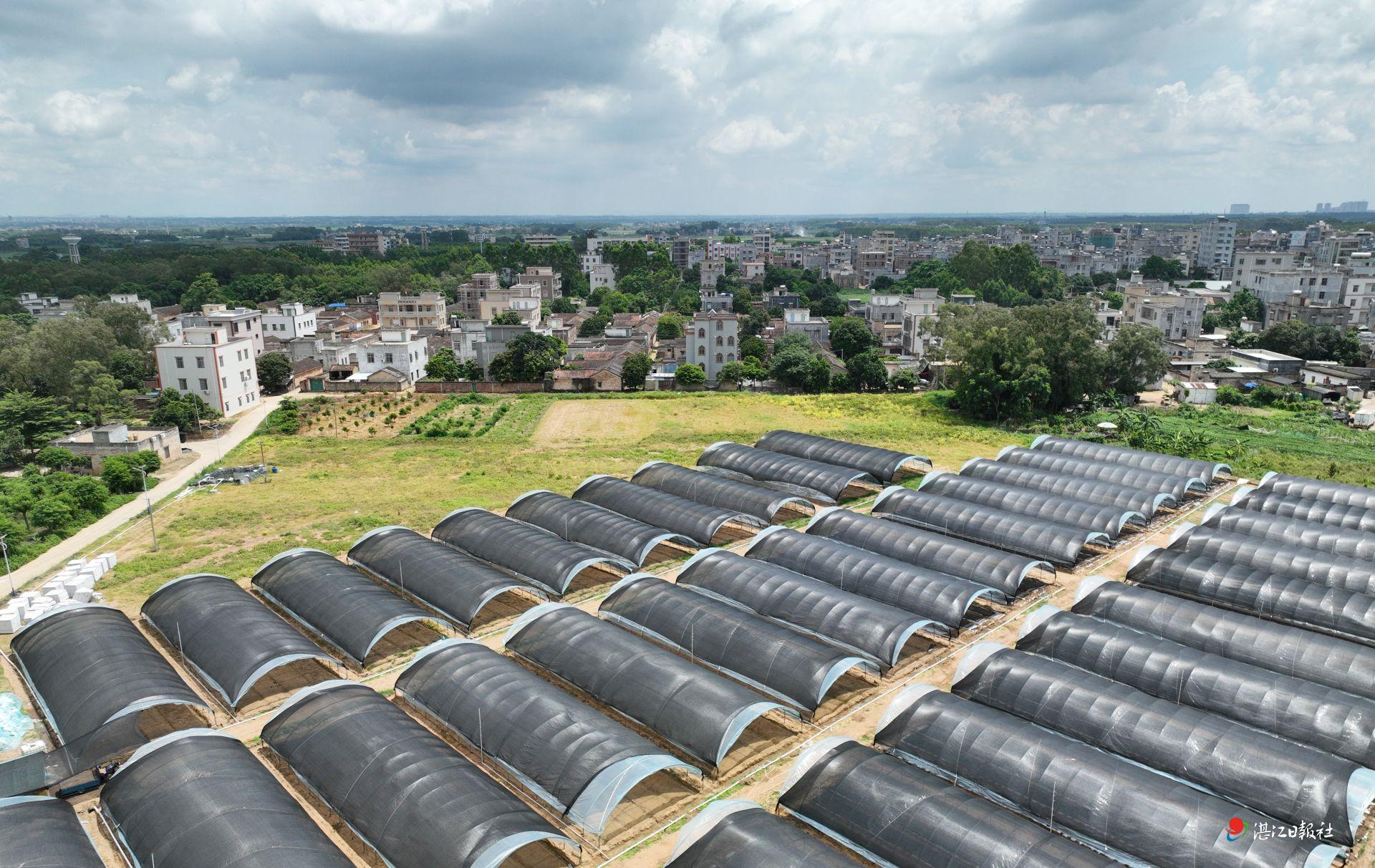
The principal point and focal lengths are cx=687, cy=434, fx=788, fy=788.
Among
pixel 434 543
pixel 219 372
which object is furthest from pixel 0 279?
pixel 434 543

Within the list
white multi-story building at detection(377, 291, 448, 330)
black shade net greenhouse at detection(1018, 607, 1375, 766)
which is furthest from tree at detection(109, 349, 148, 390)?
black shade net greenhouse at detection(1018, 607, 1375, 766)

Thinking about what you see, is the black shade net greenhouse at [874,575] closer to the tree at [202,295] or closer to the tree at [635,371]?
the tree at [635,371]

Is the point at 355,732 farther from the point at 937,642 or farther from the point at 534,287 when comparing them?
the point at 534,287

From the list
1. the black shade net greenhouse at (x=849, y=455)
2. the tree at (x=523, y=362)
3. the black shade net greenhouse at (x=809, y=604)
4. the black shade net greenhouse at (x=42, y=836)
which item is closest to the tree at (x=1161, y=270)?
the tree at (x=523, y=362)

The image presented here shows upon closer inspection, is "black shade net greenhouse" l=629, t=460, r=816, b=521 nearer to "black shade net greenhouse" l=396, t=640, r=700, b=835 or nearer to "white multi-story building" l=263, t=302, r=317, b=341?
"black shade net greenhouse" l=396, t=640, r=700, b=835

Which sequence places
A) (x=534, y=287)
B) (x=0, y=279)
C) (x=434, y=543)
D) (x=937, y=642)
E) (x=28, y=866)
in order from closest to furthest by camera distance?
(x=28, y=866) → (x=937, y=642) → (x=434, y=543) → (x=534, y=287) → (x=0, y=279)

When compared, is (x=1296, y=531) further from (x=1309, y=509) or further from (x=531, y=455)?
(x=531, y=455)

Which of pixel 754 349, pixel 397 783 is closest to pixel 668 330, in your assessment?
pixel 754 349
